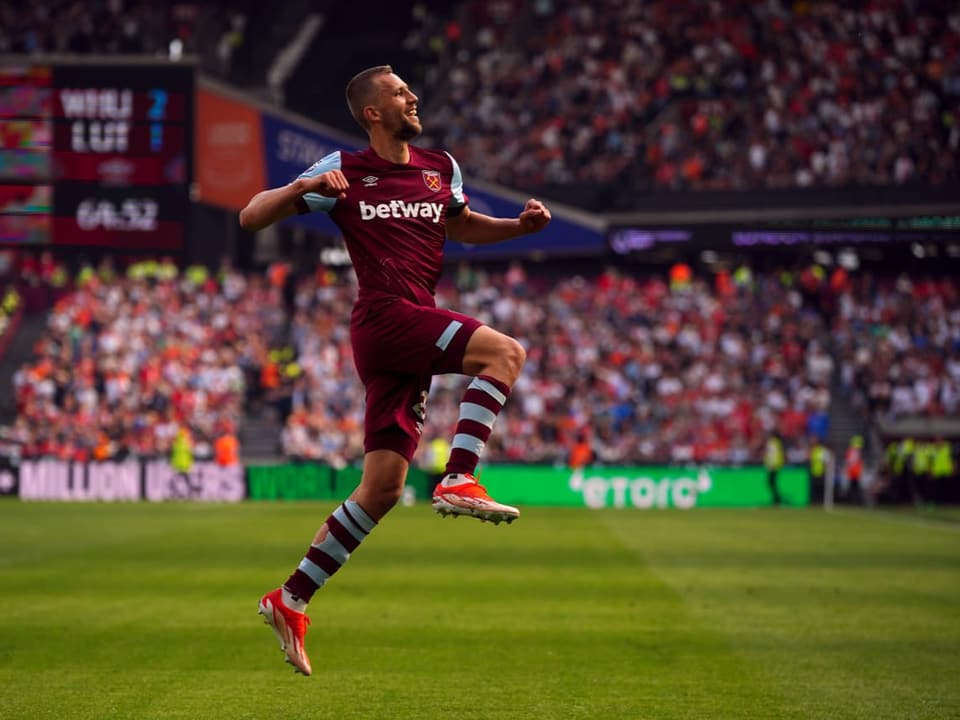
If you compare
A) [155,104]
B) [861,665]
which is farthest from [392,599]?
[155,104]

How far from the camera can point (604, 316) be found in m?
37.1

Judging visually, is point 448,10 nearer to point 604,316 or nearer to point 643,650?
point 604,316

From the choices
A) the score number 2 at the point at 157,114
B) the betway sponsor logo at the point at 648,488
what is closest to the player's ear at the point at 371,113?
the score number 2 at the point at 157,114

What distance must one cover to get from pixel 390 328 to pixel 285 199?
83 centimetres

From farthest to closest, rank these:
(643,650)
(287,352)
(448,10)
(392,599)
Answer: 1. (448,10)
2. (287,352)
3. (392,599)
4. (643,650)

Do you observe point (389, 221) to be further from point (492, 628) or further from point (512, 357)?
point (492, 628)

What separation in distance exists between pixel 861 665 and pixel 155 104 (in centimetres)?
1579

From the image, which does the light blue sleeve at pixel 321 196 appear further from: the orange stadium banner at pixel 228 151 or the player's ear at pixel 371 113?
the orange stadium banner at pixel 228 151

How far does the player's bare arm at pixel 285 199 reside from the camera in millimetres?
6695

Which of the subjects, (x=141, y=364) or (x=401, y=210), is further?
(x=141, y=364)

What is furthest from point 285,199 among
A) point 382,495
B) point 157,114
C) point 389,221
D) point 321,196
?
point 157,114

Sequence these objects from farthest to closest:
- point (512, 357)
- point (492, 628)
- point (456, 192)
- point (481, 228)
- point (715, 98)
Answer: point (715, 98), point (492, 628), point (481, 228), point (456, 192), point (512, 357)

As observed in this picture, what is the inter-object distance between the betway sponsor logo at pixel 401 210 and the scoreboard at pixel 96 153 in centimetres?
1529

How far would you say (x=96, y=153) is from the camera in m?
22.1
